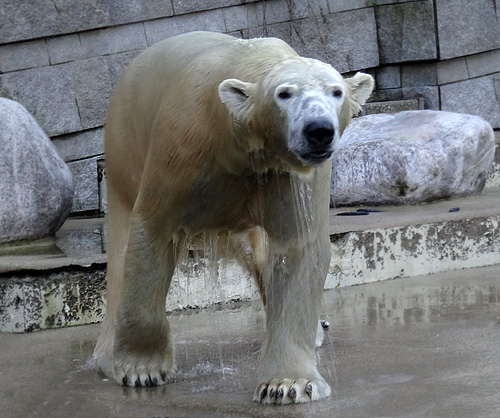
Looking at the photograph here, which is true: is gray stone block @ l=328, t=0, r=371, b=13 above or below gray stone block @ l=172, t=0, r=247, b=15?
above

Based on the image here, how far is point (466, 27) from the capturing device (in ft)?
29.9

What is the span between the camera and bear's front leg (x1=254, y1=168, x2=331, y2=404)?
3688mm

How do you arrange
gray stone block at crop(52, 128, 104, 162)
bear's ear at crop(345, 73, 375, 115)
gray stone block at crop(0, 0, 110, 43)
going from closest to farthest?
bear's ear at crop(345, 73, 375, 115) → gray stone block at crop(0, 0, 110, 43) → gray stone block at crop(52, 128, 104, 162)

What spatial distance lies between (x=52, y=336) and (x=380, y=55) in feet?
16.8

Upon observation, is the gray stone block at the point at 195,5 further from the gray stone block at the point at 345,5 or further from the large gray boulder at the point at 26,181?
the large gray boulder at the point at 26,181

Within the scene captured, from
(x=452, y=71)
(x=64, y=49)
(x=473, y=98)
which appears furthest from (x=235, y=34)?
(x=473, y=98)

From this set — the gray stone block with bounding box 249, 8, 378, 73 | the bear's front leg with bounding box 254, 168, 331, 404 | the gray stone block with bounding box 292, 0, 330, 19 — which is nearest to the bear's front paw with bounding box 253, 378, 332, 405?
the bear's front leg with bounding box 254, 168, 331, 404

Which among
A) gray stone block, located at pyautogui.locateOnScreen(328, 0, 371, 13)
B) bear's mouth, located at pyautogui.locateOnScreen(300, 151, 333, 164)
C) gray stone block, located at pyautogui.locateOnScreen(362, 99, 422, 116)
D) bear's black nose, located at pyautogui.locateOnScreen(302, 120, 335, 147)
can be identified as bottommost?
bear's mouth, located at pyautogui.locateOnScreen(300, 151, 333, 164)

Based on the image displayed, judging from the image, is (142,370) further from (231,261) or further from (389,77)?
(389,77)

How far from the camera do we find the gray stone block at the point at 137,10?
786cm

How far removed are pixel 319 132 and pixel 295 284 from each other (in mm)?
822

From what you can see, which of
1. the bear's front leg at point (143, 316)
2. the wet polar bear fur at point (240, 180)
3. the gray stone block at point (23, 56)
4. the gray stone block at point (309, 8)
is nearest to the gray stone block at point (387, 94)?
the gray stone block at point (309, 8)

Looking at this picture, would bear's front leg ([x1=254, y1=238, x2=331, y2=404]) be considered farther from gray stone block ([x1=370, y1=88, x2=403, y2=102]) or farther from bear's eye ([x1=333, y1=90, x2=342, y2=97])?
gray stone block ([x1=370, y1=88, x2=403, y2=102])

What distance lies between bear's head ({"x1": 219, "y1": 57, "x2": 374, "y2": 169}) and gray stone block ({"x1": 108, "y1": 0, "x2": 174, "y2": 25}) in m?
4.65
